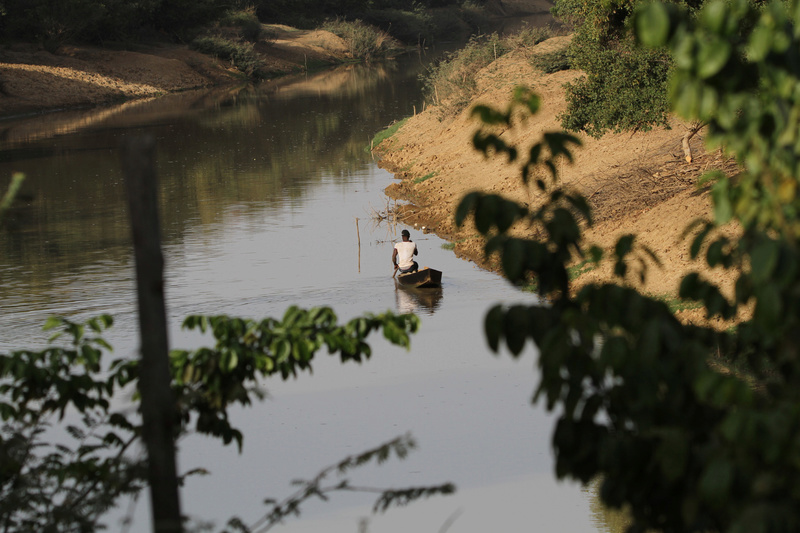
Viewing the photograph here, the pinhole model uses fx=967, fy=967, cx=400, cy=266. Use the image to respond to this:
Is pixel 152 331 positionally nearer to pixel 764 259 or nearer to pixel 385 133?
pixel 764 259

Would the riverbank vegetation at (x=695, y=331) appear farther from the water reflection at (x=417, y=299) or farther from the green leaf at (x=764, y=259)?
the water reflection at (x=417, y=299)

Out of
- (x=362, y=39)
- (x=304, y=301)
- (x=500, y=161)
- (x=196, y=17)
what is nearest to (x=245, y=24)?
(x=196, y=17)

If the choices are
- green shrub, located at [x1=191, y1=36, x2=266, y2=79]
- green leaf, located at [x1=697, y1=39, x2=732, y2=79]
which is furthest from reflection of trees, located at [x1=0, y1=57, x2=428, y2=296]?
green leaf, located at [x1=697, y1=39, x2=732, y2=79]

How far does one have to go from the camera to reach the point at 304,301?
19750 millimetres

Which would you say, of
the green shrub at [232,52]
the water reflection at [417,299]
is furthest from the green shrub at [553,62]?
the green shrub at [232,52]

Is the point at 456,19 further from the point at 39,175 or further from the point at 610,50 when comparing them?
the point at 610,50

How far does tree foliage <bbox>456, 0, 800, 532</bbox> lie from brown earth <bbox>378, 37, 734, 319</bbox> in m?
8.76

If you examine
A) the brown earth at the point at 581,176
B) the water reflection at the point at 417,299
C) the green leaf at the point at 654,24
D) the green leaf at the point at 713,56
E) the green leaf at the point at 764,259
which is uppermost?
the green leaf at the point at 654,24

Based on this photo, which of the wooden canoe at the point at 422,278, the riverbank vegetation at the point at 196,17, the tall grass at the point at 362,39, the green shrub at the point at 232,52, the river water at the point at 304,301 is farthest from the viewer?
the tall grass at the point at 362,39

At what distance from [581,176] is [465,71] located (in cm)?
1618

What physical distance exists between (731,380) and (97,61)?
7124 centimetres

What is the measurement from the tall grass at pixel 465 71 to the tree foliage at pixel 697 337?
117 feet

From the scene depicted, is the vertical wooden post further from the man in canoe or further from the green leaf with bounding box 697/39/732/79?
the man in canoe

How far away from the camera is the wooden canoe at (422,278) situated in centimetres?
2019
